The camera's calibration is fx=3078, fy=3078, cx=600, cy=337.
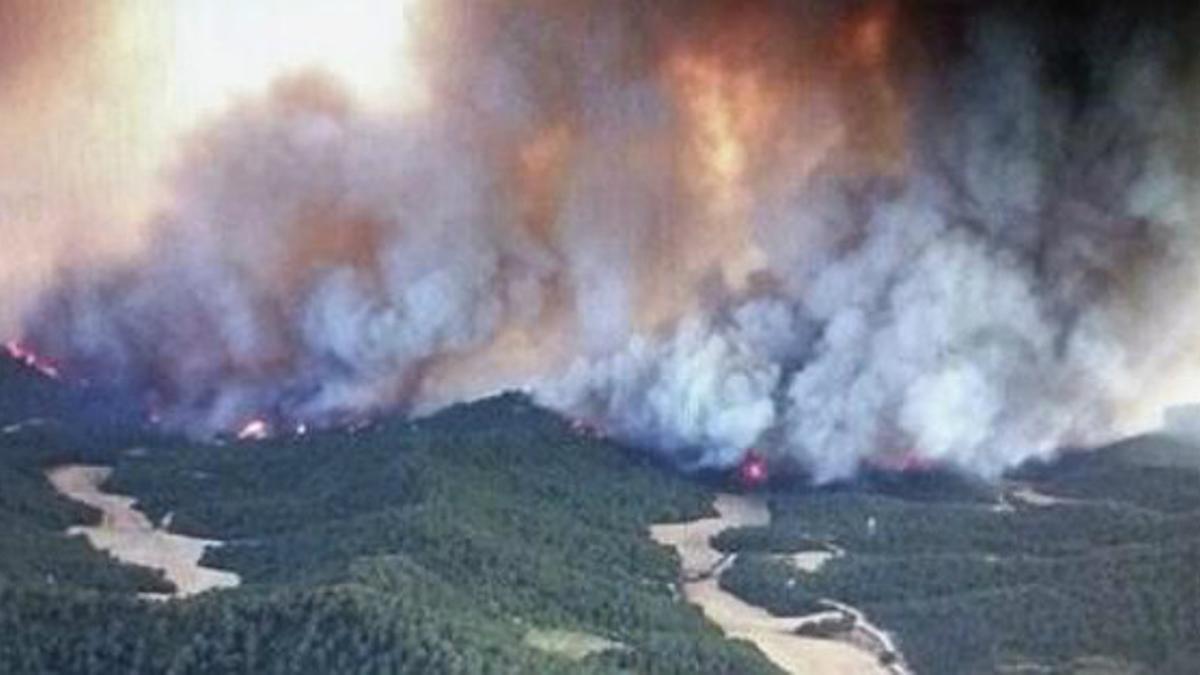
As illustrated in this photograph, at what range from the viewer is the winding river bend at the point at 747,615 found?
54.7m

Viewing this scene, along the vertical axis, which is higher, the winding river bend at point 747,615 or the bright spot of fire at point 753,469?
the bright spot of fire at point 753,469

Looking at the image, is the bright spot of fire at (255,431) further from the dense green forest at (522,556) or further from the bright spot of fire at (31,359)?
the bright spot of fire at (31,359)

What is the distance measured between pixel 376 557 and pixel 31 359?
32.0 meters

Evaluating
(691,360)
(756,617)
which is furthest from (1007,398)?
(756,617)

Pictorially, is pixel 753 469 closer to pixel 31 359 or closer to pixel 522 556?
pixel 522 556

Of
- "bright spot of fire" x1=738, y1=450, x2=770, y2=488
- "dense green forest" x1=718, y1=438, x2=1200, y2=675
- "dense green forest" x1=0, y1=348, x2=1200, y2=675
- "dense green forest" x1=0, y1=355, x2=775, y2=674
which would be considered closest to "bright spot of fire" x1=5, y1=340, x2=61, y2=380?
"dense green forest" x1=0, y1=348, x2=1200, y2=675

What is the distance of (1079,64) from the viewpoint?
7194cm

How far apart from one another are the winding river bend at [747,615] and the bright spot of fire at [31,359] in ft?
70.9

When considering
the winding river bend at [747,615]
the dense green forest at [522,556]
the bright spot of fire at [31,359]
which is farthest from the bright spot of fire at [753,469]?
the bright spot of fire at [31,359]

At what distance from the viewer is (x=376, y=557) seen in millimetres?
53844

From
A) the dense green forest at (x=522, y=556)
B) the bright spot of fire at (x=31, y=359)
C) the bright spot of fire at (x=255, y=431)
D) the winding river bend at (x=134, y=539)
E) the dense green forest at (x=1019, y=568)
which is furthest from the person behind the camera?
the bright spot of fire at (x=31, y=359)

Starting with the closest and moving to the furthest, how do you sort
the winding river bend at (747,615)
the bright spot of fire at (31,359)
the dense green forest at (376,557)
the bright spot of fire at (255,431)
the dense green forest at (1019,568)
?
the dense green forest at (376,557), the dense green forest at (1019,568), the winding river bend at (747,615), the bright spot of fire at (255,431), the bright spot of fire at (31,359)

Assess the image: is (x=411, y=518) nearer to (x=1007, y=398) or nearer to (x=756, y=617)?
(x=756, y=617)

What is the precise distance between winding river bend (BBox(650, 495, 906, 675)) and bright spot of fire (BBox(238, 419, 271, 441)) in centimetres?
1211
